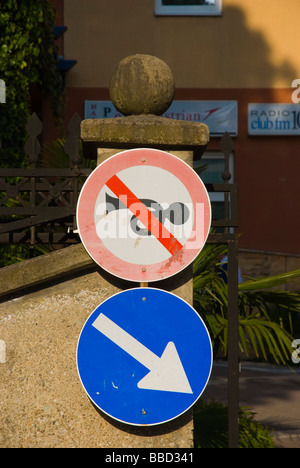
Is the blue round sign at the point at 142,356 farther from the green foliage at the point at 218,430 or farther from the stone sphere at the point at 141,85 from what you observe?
the green foliage at the point at 218,430

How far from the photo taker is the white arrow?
363 centimetres

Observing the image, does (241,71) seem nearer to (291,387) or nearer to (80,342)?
(291,387)

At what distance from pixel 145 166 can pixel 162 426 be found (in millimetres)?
1239

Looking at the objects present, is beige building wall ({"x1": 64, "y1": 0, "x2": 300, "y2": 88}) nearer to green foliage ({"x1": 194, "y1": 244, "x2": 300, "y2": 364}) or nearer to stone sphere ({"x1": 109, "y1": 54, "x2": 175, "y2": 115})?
green foliage ({"x1": 194, "y1": 244, "x2": 300, "y2": 364})

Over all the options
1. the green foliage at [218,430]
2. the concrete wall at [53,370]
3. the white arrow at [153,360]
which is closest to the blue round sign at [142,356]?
the white arrow at [153,360]

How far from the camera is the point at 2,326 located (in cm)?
381

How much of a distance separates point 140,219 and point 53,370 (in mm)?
842

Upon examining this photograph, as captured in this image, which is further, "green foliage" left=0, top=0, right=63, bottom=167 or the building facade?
the building facade

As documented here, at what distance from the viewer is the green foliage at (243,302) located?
206 inches

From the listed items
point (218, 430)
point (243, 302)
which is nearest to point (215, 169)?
point (243, 302)

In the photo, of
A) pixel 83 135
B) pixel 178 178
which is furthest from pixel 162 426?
pixel 83 135

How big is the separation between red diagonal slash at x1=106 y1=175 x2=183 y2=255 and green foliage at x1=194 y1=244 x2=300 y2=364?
1674 millimetres

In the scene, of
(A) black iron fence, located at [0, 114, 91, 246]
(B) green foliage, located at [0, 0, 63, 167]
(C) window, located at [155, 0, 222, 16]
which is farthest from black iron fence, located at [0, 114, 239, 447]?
(C) window, located at [155, 0, 222, 16]

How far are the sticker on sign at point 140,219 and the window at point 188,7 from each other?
37.1 feet
